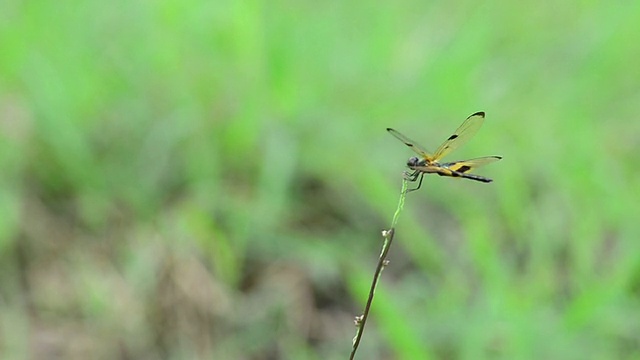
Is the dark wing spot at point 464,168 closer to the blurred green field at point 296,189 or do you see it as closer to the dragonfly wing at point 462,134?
the dragonfly wing at point 462,134

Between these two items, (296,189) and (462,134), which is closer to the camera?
(462,134)

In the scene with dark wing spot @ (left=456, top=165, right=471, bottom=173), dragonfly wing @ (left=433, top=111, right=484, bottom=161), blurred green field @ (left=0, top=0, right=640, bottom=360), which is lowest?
dark wing spot @ (left=456, top=165, right=471, bottom=173)

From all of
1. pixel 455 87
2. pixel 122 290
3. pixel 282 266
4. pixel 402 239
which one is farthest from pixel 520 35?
pixel 122 290

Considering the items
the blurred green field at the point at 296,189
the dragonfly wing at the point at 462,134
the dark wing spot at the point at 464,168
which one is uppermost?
the blurred green field at the point at 296,189

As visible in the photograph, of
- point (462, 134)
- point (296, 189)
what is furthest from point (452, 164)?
point (296, 189)

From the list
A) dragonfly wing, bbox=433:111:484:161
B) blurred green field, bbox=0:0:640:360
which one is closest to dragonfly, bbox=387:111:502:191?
dragonfly wing, bbox=433:111:484:161

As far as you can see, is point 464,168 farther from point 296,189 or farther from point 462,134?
point 296,189

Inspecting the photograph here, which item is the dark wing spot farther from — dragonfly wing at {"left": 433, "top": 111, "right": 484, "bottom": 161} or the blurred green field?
the blurred green field

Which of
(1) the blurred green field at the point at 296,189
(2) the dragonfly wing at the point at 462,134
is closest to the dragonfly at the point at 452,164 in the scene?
(2) the dragonfly wing at the point at 462,134

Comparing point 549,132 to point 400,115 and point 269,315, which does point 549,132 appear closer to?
point 400,115
